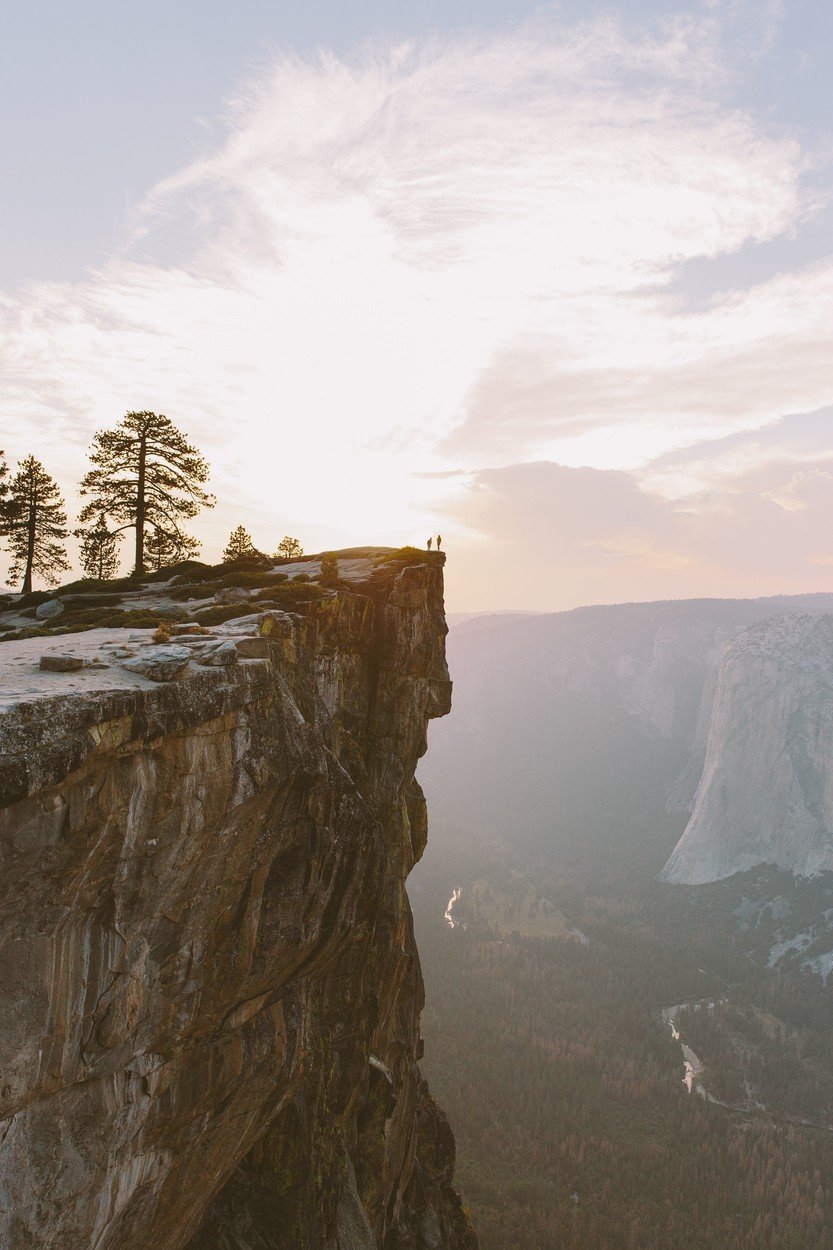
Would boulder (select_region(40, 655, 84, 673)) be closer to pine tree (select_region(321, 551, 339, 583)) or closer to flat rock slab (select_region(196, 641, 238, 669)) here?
flat rock slab (select_region(196, 641, 238, 669))

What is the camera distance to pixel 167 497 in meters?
44.6

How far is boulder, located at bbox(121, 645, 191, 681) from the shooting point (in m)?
14.6

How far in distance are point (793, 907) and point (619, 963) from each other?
43.7 meters

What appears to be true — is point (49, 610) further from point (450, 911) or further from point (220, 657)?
point (450, 911)

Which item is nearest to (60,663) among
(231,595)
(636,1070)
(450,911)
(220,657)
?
(220,657)

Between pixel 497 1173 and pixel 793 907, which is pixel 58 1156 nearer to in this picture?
pixel 497 1173

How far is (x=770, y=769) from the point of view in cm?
18000

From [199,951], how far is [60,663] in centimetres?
741

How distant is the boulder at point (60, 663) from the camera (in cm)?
1426

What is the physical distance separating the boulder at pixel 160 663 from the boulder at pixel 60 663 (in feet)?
3.08

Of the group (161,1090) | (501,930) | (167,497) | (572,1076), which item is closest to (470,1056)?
(572,1076)

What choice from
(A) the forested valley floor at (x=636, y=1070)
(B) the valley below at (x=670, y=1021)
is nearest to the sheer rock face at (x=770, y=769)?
(B) the valley below at (x=670, y=1021)

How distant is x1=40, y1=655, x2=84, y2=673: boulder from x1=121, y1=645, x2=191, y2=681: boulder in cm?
94

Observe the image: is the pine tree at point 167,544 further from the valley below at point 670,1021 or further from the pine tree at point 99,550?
the valley below at point 670,1021
